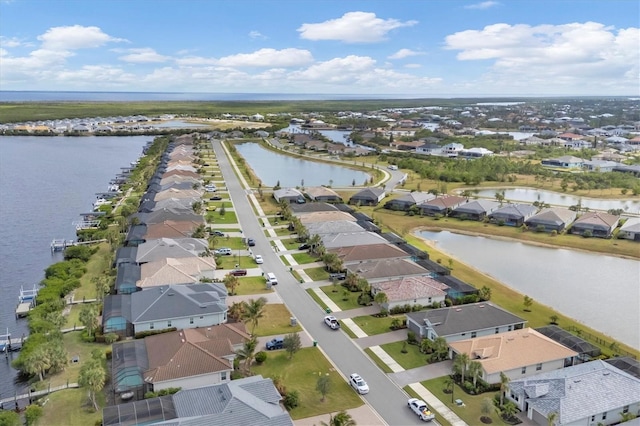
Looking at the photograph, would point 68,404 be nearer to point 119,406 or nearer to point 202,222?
point 119,406

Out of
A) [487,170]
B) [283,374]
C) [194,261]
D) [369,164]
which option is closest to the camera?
[283,374]

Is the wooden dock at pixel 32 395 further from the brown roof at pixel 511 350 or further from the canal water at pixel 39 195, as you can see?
the brown roof at pixel 511 350

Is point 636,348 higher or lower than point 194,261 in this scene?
lower

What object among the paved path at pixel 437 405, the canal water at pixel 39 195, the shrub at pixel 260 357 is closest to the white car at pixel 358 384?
the paved path at pixel 437 405

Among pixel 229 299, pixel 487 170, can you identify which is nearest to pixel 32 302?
pixel 229 299

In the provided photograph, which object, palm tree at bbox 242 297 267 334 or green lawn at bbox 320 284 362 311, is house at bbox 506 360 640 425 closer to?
green lawn at bbox 320 284 362 311

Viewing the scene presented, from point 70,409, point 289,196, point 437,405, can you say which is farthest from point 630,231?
point 70,409
